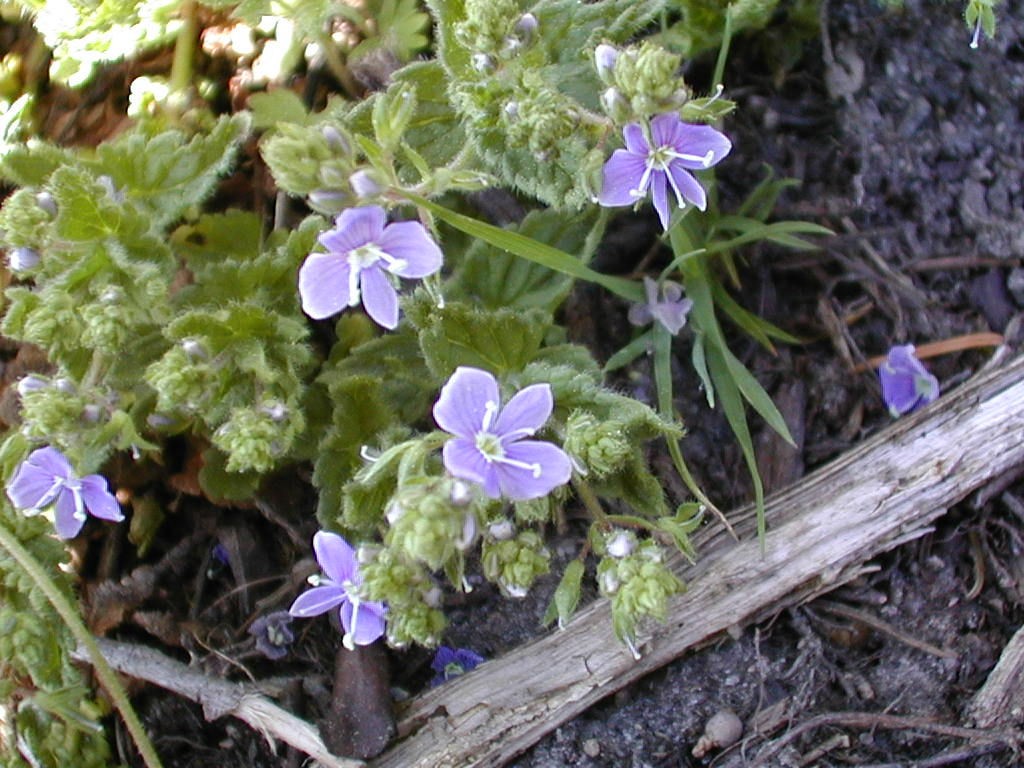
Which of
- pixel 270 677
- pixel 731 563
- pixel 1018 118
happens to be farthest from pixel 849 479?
pixel 270 677

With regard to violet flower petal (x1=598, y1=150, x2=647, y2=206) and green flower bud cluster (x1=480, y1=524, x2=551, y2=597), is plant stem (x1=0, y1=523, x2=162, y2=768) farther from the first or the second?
violet flower petal (x1=598, y1=150, x2=647, y2=206)

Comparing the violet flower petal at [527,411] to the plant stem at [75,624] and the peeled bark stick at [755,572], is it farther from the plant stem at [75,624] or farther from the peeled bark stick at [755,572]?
the plant stem at [75,624]

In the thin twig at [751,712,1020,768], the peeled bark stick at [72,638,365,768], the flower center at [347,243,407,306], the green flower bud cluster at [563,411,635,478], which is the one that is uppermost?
the flower center at [347,243,407,306]

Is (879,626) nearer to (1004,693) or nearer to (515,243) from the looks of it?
(1004,693)

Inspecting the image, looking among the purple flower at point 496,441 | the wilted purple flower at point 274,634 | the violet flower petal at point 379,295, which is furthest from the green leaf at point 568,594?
the wilted purple flower at point 274,634

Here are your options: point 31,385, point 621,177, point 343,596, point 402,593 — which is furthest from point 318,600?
point 621,177

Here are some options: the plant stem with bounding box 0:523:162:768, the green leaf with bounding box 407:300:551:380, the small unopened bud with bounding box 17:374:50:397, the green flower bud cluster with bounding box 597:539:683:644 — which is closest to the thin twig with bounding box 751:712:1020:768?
the green flower bud cluster with bounding box 597:539:683:644

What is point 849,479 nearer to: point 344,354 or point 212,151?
point 344,354
